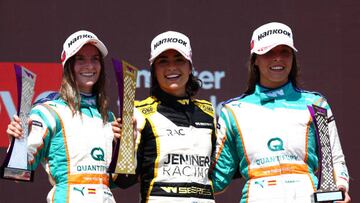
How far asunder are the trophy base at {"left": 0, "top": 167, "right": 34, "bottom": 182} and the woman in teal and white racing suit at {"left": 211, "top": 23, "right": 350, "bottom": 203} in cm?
90

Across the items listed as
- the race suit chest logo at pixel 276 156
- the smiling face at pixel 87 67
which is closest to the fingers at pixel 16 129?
the smiling face at pixel 87 67

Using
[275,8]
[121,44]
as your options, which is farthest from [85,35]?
[275,8]

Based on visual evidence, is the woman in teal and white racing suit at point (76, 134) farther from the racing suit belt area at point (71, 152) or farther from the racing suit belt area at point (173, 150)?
the racing suit belt area at point (173, 150)

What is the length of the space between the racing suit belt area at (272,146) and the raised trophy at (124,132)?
0.50m

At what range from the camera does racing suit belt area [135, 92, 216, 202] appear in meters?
3.56

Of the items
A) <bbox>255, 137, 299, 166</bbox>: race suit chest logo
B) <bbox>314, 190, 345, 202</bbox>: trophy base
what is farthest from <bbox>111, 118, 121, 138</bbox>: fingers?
<bbox>314, 190, 345, 202</bbox>: trophy base

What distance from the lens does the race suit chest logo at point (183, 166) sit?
11.7ft

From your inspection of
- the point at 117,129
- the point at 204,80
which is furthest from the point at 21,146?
the point at 204,80

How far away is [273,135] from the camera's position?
143 inches

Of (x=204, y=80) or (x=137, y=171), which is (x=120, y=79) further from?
(x=204, y=80)

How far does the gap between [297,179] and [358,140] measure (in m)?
1.91

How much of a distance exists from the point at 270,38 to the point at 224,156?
0.60 metres

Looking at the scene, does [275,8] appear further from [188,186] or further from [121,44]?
[188,186]

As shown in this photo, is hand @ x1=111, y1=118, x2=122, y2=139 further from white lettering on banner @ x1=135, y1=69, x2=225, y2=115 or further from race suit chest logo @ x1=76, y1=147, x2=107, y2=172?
white lettering on banner @ x1=135, y1=69, x2=225, y2=115
